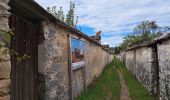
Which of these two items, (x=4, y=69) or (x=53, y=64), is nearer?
(x=4, y=69)

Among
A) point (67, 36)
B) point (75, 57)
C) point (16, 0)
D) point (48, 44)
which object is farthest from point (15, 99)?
point (75, 57)

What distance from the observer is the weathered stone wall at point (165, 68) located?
9.02 m

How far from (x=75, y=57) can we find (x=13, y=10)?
5.88 m

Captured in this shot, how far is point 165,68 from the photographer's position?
9.32 metres

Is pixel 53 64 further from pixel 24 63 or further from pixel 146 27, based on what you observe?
pixel 146 27

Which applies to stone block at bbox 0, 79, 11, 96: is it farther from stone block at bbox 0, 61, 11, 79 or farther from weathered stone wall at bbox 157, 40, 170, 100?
weathered stone wall at bbox 157, 40, 170, 100

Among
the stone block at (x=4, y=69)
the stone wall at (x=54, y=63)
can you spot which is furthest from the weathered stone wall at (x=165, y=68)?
the stone block at (x=4, y=69)

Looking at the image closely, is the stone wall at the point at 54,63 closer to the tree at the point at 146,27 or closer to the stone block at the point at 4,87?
the stone block at the point at 4,87

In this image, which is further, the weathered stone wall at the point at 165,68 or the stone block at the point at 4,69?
the weathered stone wall at the point at 165,68

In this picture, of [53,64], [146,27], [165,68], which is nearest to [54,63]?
[53,64]

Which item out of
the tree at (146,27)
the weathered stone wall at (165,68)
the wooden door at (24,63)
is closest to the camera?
the wooden door at (24,63)

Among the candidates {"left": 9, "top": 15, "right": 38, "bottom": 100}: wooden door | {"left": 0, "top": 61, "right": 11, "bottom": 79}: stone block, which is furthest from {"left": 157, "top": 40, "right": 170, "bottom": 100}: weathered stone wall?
{"left": 0, "top": 61, "right": 11, "bottom": 79}: stone block

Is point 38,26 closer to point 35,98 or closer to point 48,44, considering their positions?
point 48,44

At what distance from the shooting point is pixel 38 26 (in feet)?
22.9
